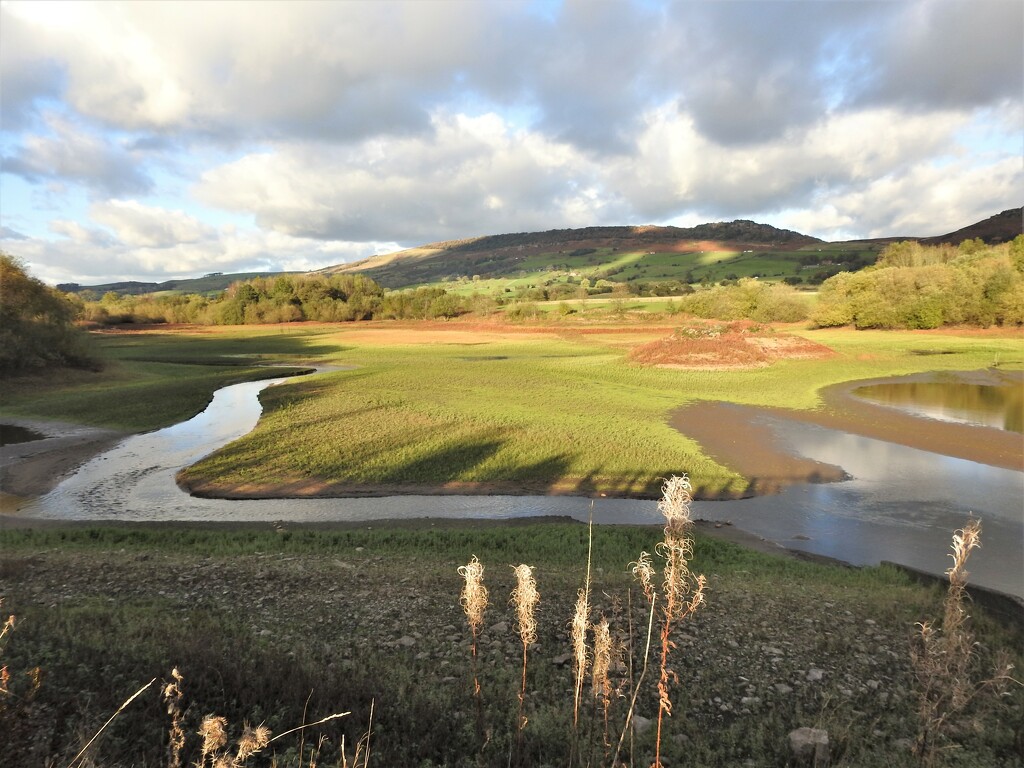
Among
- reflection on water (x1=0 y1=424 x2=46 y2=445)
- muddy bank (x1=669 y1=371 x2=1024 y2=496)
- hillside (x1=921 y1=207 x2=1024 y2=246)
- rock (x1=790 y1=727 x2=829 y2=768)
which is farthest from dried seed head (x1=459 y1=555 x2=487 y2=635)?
hillside (x1=921 y1=207 x2=1024 y2=246)

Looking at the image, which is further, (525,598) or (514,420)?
(514,420)

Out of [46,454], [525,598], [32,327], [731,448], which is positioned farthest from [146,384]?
[525,598]

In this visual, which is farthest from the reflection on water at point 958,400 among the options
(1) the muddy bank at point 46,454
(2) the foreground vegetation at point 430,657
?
(1) the muddy bank at point 46,454

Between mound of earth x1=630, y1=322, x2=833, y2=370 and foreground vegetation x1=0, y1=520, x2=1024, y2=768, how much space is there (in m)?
41.6

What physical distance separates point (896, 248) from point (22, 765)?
151005 mm

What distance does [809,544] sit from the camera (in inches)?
627

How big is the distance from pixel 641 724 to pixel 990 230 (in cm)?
20445

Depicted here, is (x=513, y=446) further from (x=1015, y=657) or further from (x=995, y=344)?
(x=995, y=344)

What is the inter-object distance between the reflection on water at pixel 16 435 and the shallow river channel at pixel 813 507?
699 cm

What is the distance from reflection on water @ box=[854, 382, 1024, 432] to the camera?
31.6m

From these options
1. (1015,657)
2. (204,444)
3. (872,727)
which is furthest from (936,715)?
(204,444)

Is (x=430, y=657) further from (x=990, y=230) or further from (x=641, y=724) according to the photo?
(x=990, y=230)

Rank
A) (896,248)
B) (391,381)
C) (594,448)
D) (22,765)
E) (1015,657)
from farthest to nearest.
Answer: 1. (896,248)
2. (391,381)
3. (594,448)
4. (1015,657)
5. (22,765)

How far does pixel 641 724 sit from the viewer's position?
6.57 metres
